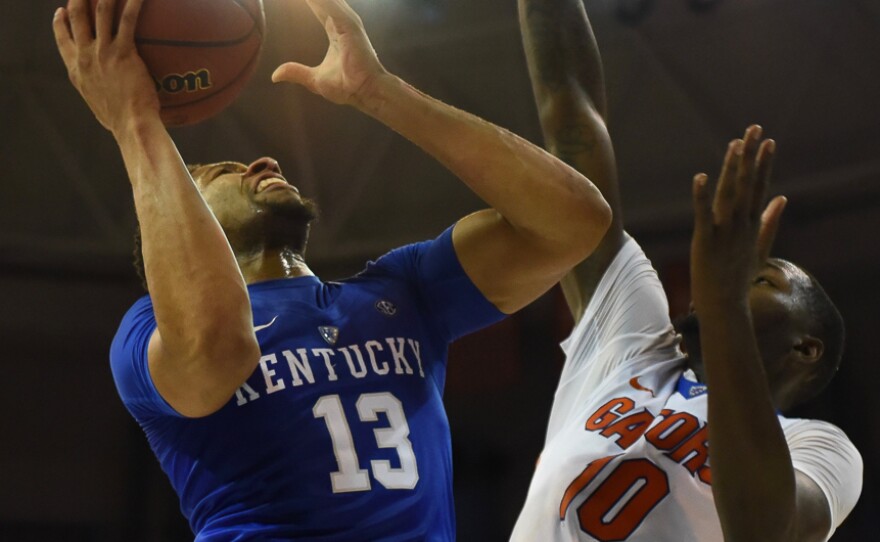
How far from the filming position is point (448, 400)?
22.7 ft

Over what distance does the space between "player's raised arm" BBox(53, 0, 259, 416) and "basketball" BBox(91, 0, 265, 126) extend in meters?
0.06

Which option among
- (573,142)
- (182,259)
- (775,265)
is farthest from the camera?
(573,142)

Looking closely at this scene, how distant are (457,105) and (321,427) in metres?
5.42

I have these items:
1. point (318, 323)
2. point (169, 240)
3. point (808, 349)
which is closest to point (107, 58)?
point (169, 240)

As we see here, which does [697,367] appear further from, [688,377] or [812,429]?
[812,429]

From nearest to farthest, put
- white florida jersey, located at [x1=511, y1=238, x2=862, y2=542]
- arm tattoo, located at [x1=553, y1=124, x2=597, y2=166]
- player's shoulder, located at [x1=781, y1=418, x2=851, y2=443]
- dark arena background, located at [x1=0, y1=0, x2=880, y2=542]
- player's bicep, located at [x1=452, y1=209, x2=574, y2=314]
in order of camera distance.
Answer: player's bicep, located at [x1=452, y1=209, x2=574, y2=314] < white florida jersey, located at [x1=511, y1=238, x2=862, y2=542] < player's shoulder, located at [x1=781, y1=418, x2=851, y2=443] < arm tattoo, located at [x1=553, y1=124, x2=597, y2=166] < dark arena background, located at [x1=0, y1=0, x2=880, y2=542]

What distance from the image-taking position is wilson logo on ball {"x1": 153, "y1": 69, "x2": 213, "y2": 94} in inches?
73.3

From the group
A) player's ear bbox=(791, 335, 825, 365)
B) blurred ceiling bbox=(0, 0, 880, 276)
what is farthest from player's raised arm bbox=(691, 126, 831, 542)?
blurred ceiling bbox=(0, 0, 880, 276)

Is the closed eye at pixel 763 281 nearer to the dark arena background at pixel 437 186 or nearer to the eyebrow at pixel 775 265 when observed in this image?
the eyebrow at pixel 775 265

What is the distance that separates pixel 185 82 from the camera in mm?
1901

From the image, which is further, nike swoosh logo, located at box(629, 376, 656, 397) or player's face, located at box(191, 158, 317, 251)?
nike swoosh logo, located at box(629, 376, 656, 397)

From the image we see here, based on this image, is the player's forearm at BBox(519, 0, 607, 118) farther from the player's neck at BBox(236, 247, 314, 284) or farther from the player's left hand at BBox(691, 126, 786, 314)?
the player's left hand at BBox(691, 126, 786, 314)

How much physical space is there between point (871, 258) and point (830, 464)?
169 inches

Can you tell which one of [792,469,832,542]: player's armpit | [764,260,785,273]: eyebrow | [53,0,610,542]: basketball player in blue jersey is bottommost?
[792,469,832,542]: player's armpit
